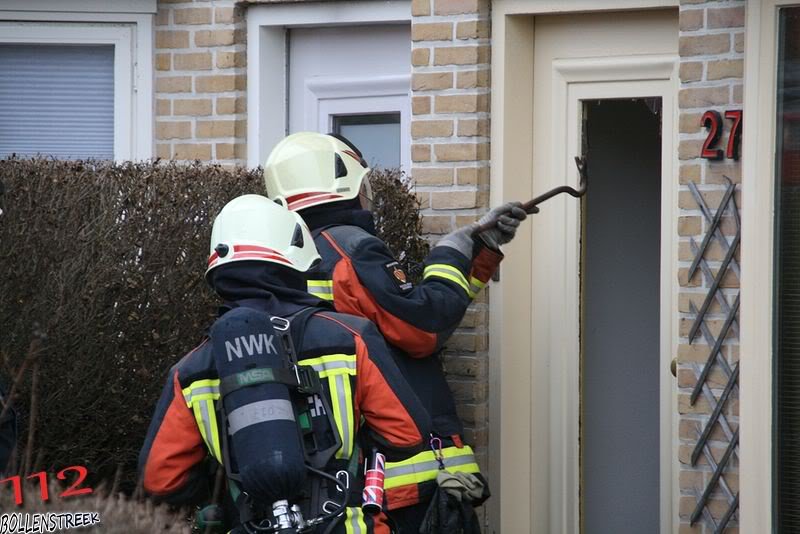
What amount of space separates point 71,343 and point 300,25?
232cm

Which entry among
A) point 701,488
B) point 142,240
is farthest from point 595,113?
point 142,240

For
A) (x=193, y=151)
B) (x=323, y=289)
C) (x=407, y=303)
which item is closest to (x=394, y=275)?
(x=407, y=303)

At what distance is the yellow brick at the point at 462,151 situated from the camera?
6000 mm

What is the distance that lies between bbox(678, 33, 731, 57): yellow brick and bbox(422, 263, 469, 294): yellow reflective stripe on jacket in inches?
54.1

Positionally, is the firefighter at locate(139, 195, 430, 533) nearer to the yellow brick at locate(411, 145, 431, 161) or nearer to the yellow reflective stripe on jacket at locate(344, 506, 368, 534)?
the yellow reflective stripe on jacket at locate(344, 506, 368, 534)

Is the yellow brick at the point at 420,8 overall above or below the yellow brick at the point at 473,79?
above

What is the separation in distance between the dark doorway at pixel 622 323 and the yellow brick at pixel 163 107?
6.66 ft

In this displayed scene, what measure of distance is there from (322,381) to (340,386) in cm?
6

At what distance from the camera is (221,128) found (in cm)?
681

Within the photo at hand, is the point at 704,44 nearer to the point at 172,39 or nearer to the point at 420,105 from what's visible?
the point at 420,105

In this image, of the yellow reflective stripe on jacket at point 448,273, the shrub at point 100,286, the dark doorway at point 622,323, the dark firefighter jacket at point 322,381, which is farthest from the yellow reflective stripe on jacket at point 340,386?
the dark doorway at point 622,323

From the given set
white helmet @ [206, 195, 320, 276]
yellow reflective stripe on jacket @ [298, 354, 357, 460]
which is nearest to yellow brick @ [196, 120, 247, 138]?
white helmet @ [206, 195, 320, 276]

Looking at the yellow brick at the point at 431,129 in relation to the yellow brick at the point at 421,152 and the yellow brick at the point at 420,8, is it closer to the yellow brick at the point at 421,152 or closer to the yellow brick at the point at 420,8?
the yellow brick at the point at 421,152

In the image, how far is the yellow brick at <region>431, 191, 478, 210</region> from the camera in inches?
235
